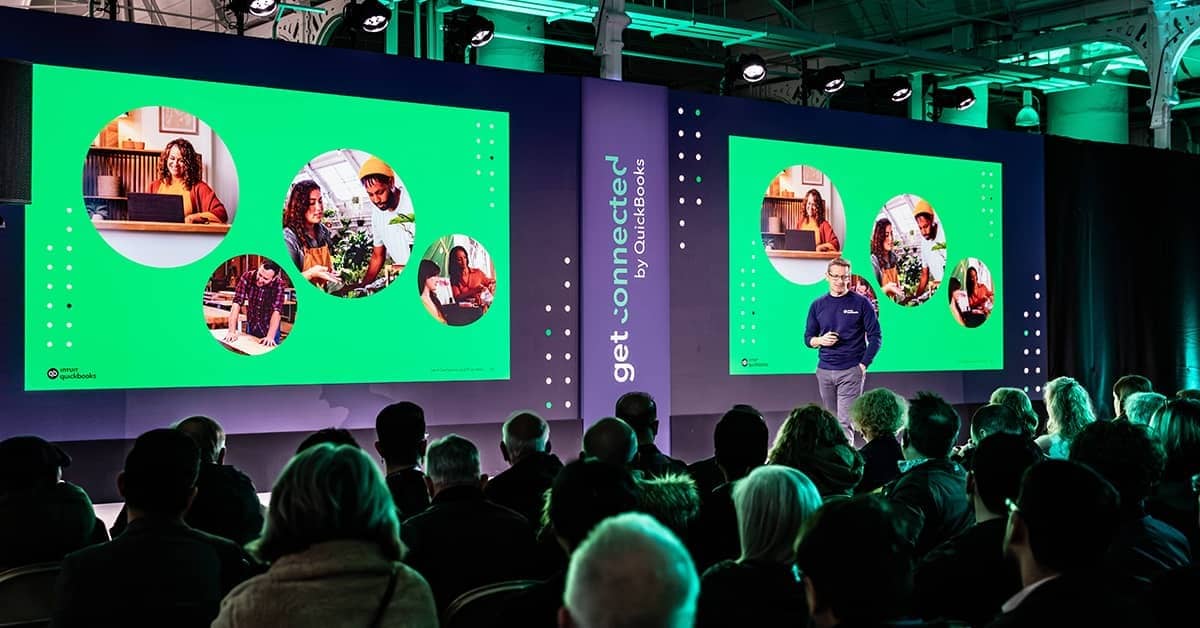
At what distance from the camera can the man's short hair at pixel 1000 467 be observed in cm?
332

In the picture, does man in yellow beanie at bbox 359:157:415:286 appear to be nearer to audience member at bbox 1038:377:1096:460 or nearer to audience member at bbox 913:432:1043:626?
audience member at bbox 1038:377:1096:460

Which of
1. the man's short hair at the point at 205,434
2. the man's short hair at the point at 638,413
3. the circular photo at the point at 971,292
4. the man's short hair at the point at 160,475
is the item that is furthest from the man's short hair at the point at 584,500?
the circular photo at the point at 971,292

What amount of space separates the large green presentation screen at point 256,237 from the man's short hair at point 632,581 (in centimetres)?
A: 614

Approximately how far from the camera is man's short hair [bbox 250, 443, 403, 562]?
90.8 inches

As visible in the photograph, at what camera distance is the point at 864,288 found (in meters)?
10.2

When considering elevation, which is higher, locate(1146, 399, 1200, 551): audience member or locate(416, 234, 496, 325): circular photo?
locate(416, 234, 496, 325): circular photo

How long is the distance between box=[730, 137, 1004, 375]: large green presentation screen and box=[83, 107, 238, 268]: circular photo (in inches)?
159

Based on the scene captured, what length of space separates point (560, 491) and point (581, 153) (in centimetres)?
639

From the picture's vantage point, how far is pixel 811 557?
2002 millimetres

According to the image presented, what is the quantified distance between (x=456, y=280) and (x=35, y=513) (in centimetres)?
477

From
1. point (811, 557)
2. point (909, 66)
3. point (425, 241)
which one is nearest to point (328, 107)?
point (425, 241)

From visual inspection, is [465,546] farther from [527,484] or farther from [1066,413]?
[1066,413]

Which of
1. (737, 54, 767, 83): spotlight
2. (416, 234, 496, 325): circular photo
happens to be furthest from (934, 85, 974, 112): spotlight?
(416, 234, 496, 325): circular photo

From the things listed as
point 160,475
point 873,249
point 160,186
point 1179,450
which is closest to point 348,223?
point 160,186
